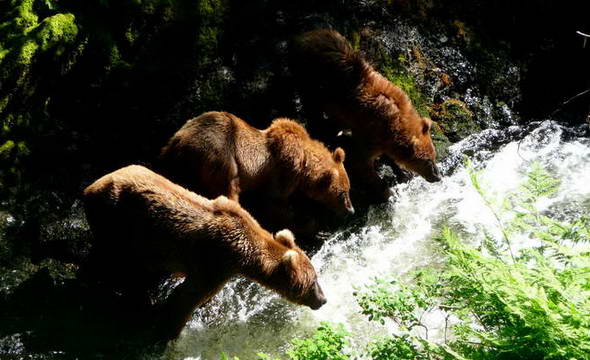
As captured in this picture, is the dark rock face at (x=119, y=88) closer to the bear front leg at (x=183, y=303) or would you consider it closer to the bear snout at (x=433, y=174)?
the bear snout at (x=433, y=174)

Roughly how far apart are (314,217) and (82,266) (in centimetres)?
310

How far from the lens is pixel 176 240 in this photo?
245 inches

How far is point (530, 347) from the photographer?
3.84 meters

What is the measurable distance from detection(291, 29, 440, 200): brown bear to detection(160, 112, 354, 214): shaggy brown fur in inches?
23.7

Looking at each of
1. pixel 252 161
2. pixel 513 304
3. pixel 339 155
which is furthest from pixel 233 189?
pixel 513 304

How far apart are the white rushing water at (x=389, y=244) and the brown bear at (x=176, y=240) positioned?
574 millimetres

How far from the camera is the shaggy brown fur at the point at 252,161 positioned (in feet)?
22.2

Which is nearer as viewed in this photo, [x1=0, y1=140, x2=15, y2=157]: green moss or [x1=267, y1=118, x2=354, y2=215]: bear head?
[x1=0, y1=140, x2=15, y2=157]: green moss

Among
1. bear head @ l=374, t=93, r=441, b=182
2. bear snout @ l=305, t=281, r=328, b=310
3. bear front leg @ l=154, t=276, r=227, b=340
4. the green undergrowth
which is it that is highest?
the green undergrowth

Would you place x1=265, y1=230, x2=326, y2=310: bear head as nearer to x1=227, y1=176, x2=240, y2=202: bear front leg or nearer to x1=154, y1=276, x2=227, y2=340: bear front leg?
x1=154, y1=276, x2=227, y2=340: bear front leg

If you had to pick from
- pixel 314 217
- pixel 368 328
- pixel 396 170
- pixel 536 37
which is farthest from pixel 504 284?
pixel 536 37

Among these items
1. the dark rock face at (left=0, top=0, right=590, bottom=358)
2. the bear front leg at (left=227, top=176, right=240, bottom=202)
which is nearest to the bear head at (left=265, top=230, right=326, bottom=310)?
the bear front leg at (left=227, top=176, right=240, bottom=202)

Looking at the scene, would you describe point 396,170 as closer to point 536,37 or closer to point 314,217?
point 314,217

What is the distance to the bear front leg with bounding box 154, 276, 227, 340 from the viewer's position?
620 centimetres
